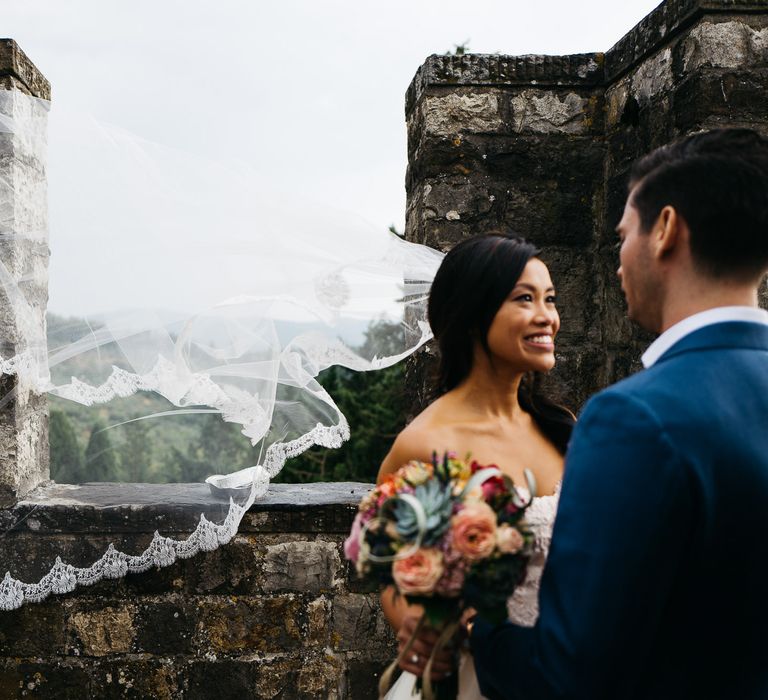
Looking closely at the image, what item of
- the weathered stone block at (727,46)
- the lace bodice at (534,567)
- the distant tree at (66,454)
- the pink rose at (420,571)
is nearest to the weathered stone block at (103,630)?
the distant tree at (66,454)

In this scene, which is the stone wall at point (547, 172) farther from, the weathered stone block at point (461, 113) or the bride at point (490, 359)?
the bride at point (490, 359)

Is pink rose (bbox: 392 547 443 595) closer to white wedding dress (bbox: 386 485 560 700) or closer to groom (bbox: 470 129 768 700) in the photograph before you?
groom (bbox: 470 129 768 700)

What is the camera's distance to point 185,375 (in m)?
2.56

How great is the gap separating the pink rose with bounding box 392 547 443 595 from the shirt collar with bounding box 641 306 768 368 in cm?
46

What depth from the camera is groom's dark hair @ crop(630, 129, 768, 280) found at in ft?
4.14

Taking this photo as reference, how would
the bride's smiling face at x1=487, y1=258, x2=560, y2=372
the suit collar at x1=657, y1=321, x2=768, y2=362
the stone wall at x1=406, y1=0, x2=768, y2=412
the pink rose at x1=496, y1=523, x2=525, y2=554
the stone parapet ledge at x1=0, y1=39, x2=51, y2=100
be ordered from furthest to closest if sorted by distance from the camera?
1. the stone wall at x1=406, y1=0, x2=768, y2=412
2. the stone parapet ledge at x1=0, y1=39, x2=51, y2=100
3. the bride's smiling face at x1=487, y1=258, x2=560, y2=372
4. the pink rose at x1=496, y1=523, x2=525, y2=554
5. the suit collar at x1=657, y1=321, x2=768, y2=362

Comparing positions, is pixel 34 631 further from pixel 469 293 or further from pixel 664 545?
pixel 664 545

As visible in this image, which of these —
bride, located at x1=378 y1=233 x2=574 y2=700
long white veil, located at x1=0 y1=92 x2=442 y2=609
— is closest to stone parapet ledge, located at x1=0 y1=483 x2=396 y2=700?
long white veil, located at x1=0 y1=92 x2=442 y2=609

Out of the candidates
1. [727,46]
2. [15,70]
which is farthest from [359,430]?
[727,46]

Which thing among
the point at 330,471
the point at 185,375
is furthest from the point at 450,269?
the point at 330,471

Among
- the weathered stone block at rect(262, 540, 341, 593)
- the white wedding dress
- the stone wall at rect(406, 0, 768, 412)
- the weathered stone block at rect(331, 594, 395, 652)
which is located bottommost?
the weathered stone block at rect(331, 594, 395, 652)

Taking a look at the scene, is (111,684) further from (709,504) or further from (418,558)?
(709,504)

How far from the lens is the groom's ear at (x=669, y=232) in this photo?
1288mm

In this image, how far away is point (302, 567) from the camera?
10.2ft
